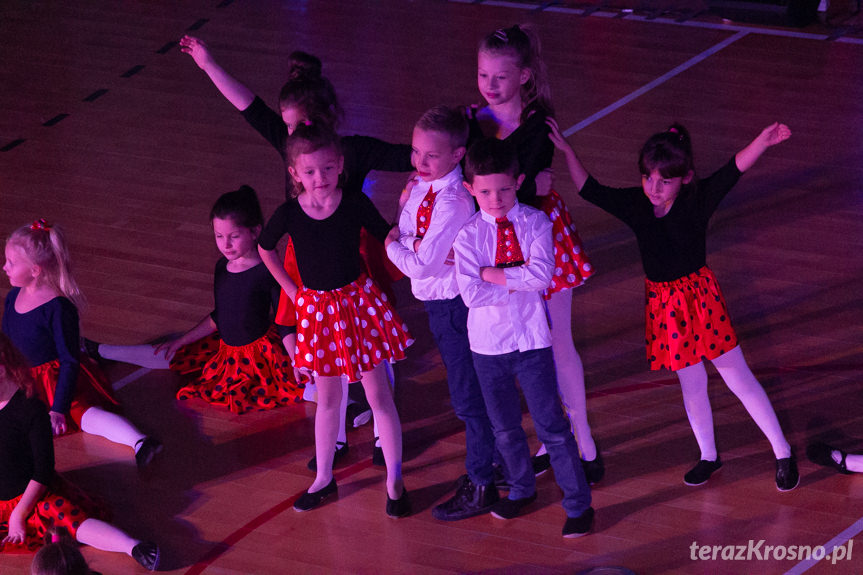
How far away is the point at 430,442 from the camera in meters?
5.09

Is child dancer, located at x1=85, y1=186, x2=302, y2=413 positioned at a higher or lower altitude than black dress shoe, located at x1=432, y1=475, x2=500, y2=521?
higher

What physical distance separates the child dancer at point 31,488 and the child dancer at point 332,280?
90 centimetres

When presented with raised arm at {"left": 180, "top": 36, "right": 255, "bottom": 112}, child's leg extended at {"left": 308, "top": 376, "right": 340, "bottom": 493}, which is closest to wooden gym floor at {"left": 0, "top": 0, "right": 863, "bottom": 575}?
child's leg extended at {"left": 308, "top": 376, "right": 340, "bottom": 493}

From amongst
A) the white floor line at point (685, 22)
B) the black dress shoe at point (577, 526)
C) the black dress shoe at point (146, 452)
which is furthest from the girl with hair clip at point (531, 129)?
the white floor line at point (685, 22)

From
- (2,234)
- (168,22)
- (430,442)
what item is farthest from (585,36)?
(430,442)

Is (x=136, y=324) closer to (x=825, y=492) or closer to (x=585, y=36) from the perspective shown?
(x=825, y=492)

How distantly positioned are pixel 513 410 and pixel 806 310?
2.16 metres

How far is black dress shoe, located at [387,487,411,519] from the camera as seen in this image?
4.60m

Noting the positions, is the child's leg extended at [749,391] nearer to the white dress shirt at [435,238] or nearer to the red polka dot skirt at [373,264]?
the white dress shirt at [435,238]

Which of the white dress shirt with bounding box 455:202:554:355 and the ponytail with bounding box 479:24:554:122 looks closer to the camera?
the white dress shirt with bounding box 455:202:554:355

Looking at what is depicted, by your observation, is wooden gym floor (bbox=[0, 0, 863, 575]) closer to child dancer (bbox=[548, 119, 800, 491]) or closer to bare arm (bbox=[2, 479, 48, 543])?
bare arm (bbox=[2, 479, 48, 543])

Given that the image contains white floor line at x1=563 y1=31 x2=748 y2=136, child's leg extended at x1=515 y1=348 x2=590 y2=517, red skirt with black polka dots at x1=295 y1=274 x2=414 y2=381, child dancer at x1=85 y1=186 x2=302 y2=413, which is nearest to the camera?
child's leg extended at x1=515 y1=348 x2=590 y2=517

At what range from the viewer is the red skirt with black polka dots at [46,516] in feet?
14.6

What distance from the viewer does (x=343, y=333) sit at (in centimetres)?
439
